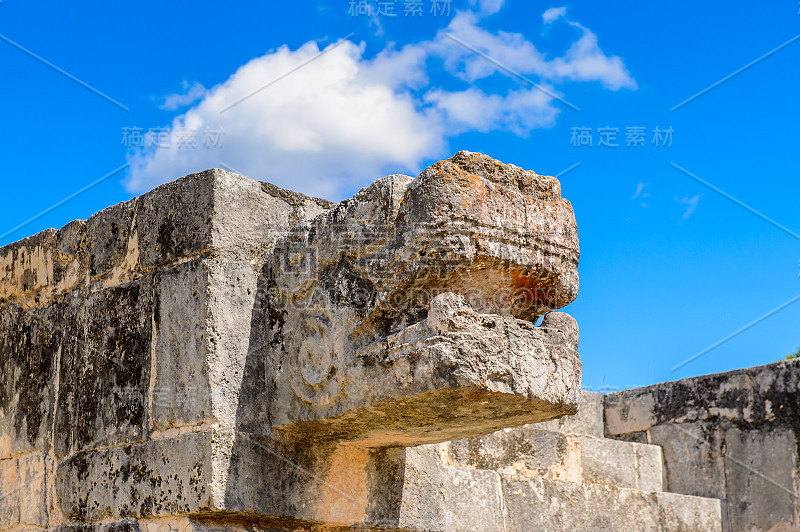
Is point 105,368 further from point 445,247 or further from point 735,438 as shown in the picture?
point 735,438

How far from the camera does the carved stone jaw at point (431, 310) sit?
299cm

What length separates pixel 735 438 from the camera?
22.0ft

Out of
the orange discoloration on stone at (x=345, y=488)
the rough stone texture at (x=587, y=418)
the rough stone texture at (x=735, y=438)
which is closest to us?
the orange discoloration on stone at (x=345, y=488)

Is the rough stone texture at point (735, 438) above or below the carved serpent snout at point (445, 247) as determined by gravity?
below

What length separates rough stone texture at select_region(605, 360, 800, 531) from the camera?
6.48 meters

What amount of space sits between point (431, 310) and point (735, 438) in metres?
4.53

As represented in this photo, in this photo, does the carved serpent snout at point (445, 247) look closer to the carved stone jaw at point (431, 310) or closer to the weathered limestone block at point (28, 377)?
the carved stone jaw at point (431, 310)

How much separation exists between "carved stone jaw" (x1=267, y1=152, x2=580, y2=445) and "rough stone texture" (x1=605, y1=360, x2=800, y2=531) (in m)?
3.88

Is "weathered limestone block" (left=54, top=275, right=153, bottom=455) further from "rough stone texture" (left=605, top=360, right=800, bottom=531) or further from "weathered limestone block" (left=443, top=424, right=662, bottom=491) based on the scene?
"rough stone texture" (left=605, top=360, right=800, bottom=531)

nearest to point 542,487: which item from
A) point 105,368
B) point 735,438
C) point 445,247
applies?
point 445,247

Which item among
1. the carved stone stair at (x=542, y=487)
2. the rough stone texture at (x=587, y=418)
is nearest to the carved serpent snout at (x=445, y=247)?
the carved stone stair at (x=542, y=487)

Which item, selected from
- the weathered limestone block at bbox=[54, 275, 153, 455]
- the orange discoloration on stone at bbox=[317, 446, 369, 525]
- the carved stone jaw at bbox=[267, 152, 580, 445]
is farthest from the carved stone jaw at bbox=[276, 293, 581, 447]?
the weathered limestone block at bbox=[54, 275, 153, 455]

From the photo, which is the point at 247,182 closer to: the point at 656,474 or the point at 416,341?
the point at 416,341

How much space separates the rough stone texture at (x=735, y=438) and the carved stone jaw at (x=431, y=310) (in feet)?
12.7
